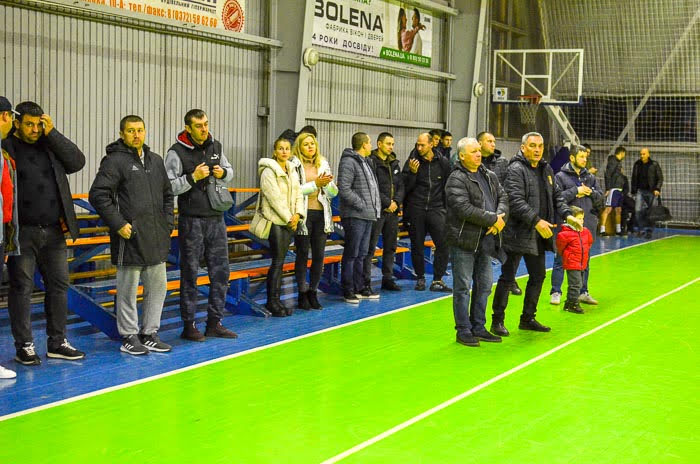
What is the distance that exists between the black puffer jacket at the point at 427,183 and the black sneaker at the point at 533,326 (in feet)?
8.56

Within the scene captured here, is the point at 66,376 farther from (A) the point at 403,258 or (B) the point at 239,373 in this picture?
(A) the point at 403,258

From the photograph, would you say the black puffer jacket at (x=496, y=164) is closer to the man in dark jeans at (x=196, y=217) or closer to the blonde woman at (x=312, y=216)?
the blonde woman at (x=312, y=216)

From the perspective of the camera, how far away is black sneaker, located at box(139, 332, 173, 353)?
7234mm

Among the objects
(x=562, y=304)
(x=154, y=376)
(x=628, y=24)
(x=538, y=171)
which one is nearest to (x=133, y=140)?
(x=154, y=376)

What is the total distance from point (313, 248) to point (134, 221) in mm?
2719

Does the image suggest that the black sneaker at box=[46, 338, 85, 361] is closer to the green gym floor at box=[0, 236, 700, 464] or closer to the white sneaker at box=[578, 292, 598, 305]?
the green gym floor at box=[0, 236, 700, 464]

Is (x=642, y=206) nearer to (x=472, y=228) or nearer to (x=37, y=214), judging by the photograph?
(x=472, y=228)

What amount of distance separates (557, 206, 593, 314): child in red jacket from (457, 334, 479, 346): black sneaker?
86.1 inches

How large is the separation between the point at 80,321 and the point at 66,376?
2178 millimetres

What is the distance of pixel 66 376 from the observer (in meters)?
6.41

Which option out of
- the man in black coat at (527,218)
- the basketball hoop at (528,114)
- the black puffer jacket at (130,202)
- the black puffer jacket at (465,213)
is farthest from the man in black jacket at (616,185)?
the black puffer jacket at (130,202)

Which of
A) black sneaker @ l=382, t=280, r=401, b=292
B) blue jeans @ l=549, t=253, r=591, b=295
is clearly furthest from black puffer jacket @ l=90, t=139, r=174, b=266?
blue jeans @ l=549, t=253, r=591, b=295

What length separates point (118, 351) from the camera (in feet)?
23.8

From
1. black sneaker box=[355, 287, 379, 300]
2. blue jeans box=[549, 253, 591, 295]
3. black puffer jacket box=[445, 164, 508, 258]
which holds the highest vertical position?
black puffer jacket box=[445, 164, 508, 258]
